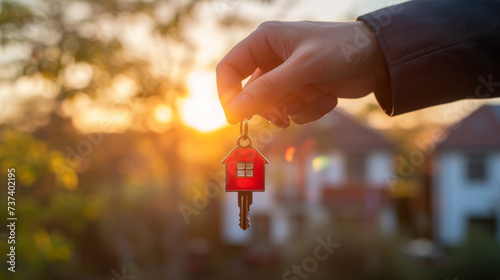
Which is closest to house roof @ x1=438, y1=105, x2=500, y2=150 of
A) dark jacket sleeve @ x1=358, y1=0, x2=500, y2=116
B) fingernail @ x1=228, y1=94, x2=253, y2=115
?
dark jacket sleeve @ x1=358, y1=0, x2=500, y2=116

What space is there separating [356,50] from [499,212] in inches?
1169

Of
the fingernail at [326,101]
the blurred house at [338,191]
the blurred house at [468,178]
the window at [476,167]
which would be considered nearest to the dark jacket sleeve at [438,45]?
the fingernail at [326,101]

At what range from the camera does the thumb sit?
→ 1.73 meters

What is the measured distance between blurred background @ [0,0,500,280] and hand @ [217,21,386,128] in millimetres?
495

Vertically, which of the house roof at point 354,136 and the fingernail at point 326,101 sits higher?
the house roof at point 354,136

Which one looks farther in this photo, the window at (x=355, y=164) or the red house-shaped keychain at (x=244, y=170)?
the window at (x=355, y=164)

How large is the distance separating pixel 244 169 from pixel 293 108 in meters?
0.40

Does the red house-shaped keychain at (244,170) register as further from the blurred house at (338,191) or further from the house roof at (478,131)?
the house roof at (478,131)

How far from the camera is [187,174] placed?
15.4 metres

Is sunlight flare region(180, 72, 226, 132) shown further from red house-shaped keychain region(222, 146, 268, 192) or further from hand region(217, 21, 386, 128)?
red house-shaped keychain region(222, 146, 268, 192)

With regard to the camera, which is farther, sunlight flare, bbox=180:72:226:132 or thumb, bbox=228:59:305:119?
sunlight flare, bbox=180:72:226:132

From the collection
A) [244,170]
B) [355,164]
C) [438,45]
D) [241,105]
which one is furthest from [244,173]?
[355,164]

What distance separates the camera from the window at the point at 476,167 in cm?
2675

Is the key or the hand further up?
the hand
